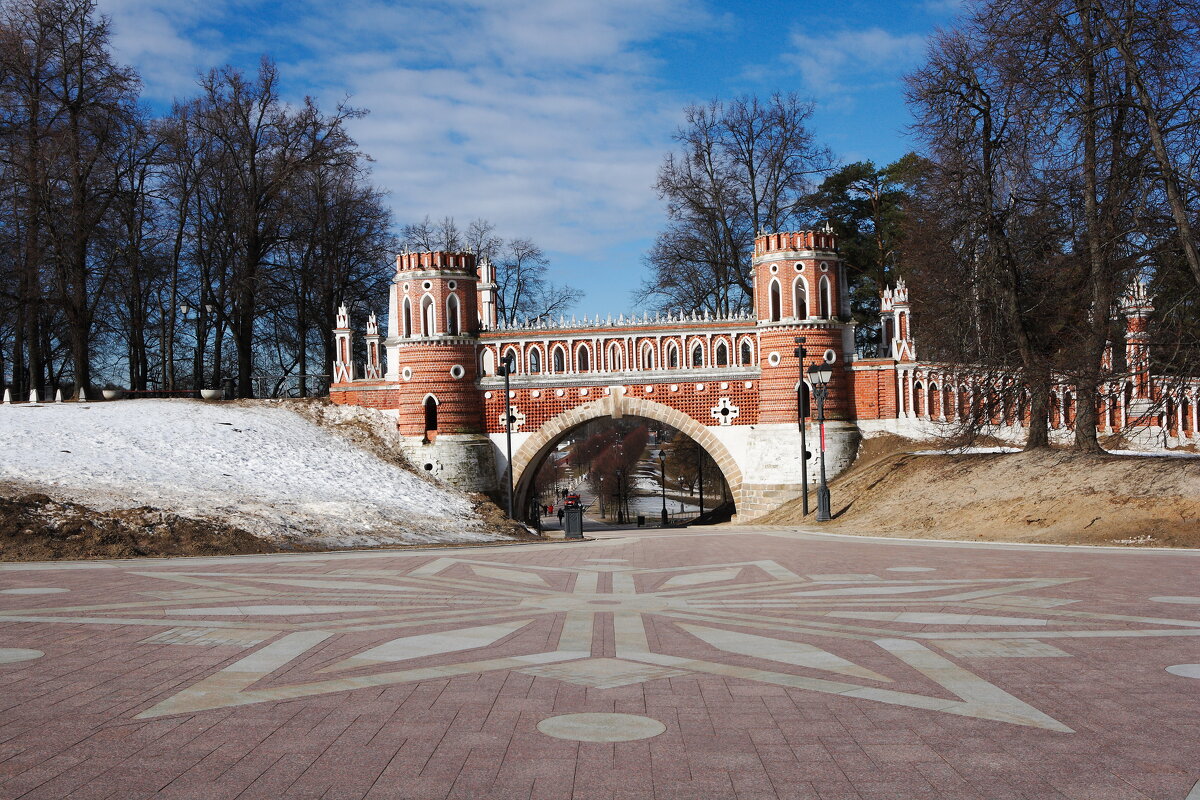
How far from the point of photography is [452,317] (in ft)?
113

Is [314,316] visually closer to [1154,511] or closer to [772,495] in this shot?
[772,495]

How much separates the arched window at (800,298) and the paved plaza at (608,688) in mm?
20278

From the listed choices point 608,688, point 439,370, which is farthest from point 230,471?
point 608,688

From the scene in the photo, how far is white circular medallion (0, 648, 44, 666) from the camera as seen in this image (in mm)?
7629

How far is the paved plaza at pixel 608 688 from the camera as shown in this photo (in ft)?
16.4

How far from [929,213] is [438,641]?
21.6 metres

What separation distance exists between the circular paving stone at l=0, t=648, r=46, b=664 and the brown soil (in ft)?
49.0

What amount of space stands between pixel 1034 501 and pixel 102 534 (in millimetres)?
17360

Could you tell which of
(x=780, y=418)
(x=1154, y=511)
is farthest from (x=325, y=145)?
(x=1154, y=511)

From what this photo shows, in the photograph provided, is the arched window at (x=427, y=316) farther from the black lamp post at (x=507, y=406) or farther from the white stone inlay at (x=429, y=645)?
the white stone inlay at (x=429, y=645)

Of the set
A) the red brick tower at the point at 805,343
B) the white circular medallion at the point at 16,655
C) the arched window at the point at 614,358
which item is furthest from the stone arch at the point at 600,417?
the white circular medallion at the point at 16,655

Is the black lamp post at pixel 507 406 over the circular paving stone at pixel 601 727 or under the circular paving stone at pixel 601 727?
over

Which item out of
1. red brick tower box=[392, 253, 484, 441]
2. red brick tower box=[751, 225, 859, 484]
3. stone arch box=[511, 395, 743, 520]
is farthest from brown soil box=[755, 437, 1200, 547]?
red brick tower box=[392, 253, 484, 441]

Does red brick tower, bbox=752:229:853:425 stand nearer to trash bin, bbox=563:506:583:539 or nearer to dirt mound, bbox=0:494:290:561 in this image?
trash bin, bbox=563:506:583:539
